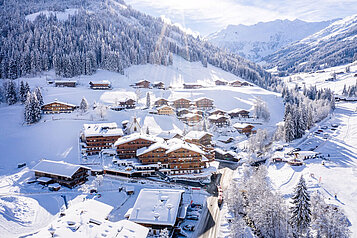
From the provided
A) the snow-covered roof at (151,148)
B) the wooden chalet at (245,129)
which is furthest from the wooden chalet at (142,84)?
the snow-covered roof at (151,148)

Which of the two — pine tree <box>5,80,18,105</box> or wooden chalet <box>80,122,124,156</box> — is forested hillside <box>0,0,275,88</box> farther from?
wooden chalet <box>80,122,124,156</box>

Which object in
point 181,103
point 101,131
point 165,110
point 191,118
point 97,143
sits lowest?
point 97,143

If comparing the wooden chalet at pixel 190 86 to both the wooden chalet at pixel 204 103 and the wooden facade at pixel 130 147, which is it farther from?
the wooden facade at pixel 130 147

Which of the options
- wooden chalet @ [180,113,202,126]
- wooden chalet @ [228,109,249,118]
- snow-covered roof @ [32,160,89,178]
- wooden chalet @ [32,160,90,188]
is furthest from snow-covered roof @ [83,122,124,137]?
wooden chalet @ [228,109,249,118]

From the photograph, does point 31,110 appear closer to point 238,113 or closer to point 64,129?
point 64,129

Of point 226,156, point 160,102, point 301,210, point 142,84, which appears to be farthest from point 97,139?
point 142,84
